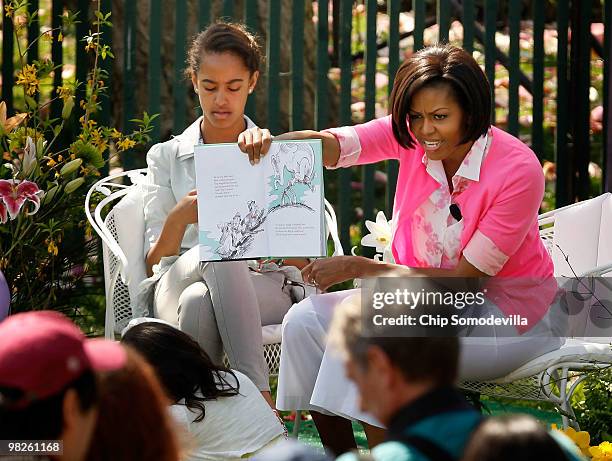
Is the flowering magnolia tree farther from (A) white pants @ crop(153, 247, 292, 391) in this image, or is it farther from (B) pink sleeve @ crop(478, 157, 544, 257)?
(B) pink sleeve @ crop(478, 157, 544, 257)

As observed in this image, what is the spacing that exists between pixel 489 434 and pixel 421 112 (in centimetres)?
198

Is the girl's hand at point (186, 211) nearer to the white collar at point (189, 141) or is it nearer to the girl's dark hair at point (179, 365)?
the white collar at point (189, 141)

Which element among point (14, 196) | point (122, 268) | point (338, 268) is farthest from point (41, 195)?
point (338, 268)

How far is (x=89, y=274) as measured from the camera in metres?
5.57

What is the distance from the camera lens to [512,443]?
A: 5.94ft

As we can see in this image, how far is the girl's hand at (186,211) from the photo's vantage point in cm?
412

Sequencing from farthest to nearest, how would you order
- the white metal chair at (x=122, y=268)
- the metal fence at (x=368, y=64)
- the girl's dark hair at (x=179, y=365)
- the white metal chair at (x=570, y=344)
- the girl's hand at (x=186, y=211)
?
1. the metal fence at (x=368, y=64)
2. the white metal chair at (x=122, y=268)
3. the girl's hand at (x=186, y=211)
4. the white metal chair at (x=570, y=344)
5. the girl's dark hair at (x=179, y=365)

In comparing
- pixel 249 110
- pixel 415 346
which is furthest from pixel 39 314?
pixel 249 110

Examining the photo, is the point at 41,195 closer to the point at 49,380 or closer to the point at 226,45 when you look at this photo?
the point at 226,45

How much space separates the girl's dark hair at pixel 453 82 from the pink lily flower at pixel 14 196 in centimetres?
151

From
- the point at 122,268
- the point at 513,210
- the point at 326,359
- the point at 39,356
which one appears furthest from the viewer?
the point at 122,268

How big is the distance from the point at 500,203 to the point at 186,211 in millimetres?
1113

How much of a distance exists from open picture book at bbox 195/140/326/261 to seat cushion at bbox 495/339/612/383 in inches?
28.6

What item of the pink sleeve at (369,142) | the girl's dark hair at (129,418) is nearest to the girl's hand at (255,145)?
the pink sleeve at (369,142)
